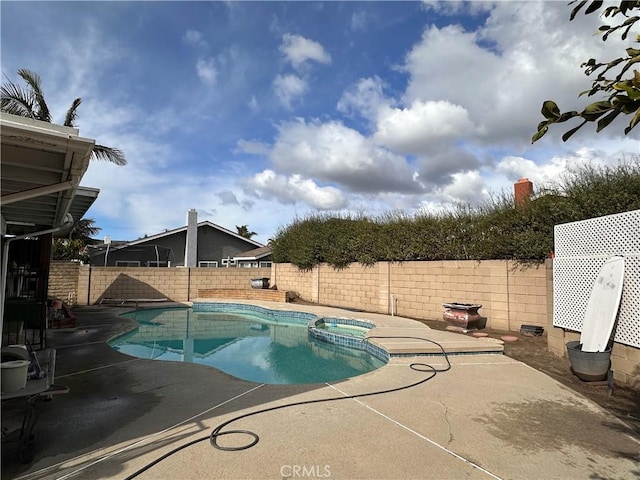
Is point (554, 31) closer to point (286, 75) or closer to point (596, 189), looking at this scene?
point (596, 189)

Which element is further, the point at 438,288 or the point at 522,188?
the point at 438,288

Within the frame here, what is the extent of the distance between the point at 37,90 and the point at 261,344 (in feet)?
45.7

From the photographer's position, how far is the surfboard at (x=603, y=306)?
5.66 metres

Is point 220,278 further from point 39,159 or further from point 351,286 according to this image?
point 39,159

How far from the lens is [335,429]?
13.1 feet

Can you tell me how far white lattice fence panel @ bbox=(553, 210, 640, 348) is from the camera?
A: 5484 millimetres

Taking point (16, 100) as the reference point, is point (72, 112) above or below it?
above

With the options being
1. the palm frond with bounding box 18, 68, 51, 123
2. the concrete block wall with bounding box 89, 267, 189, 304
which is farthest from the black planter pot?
the palm frond with bounding box 18, 68, 51, 123

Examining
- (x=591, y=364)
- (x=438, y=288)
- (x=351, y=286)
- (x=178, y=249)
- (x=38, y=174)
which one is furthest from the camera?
(x=178, y=249)

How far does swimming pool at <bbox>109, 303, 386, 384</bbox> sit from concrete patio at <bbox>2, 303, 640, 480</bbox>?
1931mm

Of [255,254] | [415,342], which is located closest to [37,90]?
[255,254]

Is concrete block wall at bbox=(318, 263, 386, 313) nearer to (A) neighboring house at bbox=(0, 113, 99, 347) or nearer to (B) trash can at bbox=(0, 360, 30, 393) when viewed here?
(A) neighboring house at bbox=(0, 113, 99, 347)

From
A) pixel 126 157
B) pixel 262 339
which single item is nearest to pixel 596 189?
pixel 262 339

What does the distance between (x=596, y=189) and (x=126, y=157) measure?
17099mm
